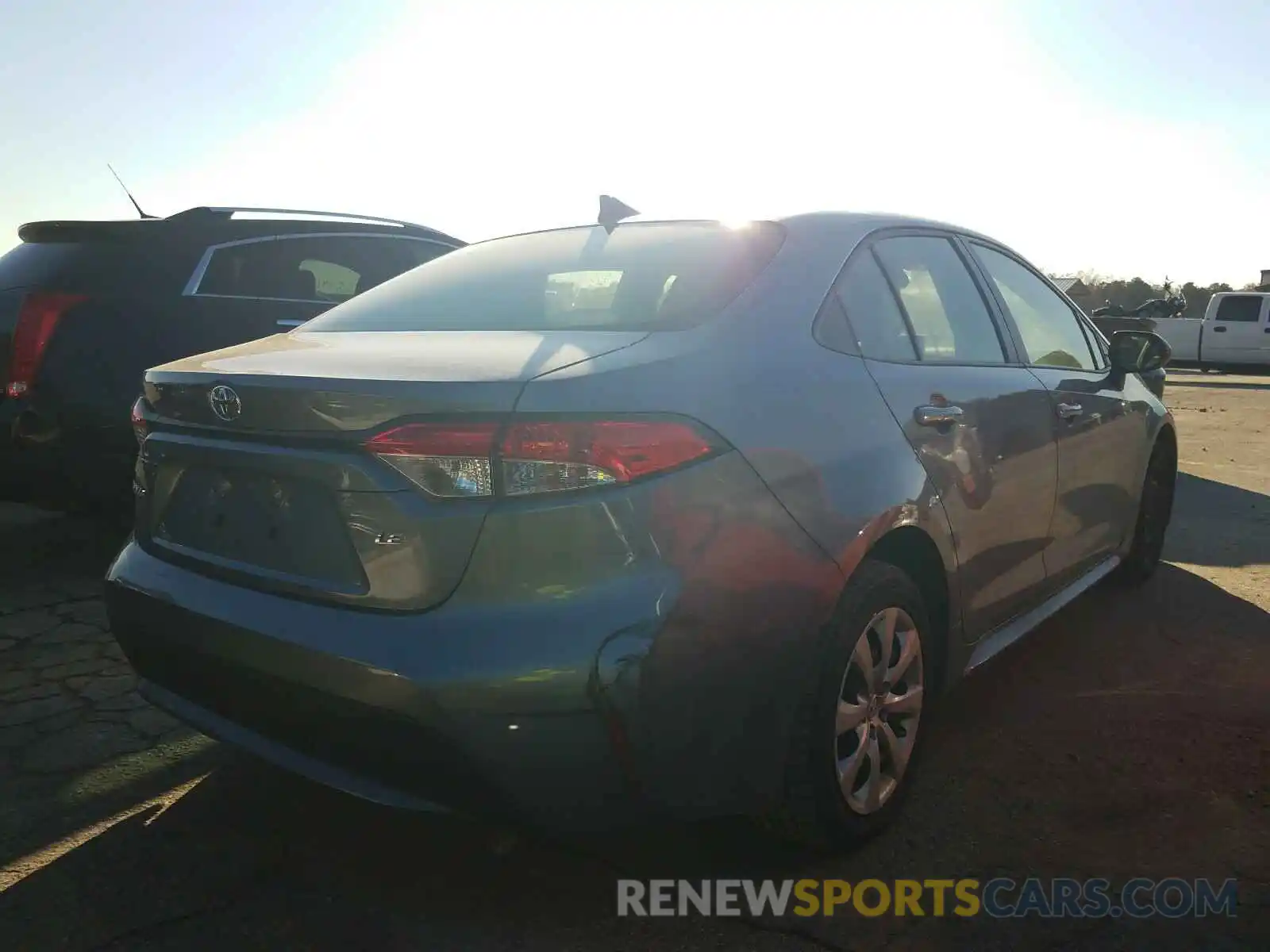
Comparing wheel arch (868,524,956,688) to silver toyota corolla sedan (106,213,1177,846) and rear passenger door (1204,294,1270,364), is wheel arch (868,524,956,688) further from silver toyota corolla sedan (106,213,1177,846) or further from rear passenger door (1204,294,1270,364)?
rear passenger door (1204,294,1270,364)

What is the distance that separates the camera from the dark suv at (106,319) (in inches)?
168

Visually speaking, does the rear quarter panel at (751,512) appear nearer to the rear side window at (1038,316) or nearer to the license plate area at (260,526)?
the license plate area at (260,526)

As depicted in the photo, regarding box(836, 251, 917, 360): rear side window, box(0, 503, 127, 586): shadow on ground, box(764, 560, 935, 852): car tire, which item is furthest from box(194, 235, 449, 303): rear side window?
box(764, 560, 935, 852): car tire

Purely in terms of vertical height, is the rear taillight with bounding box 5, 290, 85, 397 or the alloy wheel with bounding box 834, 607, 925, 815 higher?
the rear taillight with bounding box 5, 290, 85, 397

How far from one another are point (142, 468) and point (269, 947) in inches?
43.5

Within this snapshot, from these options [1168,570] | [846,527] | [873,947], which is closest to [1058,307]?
[1168,570]

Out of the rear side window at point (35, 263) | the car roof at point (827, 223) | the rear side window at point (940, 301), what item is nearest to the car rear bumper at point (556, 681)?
the car roof at point (827, 223)

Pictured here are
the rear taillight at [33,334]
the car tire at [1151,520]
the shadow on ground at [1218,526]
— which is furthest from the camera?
the shadow on ground at [1218,526]

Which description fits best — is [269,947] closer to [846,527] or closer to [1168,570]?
[846,527]

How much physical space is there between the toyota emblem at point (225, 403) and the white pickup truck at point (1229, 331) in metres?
24.7

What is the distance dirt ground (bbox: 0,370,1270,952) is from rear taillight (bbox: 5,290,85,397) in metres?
1.11

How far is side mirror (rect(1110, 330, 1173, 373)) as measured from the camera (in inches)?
160

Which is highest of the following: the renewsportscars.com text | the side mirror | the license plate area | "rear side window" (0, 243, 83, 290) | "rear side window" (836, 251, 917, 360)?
"rear side window" (0, 243, 83, 290)

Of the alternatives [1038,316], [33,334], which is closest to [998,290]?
[1038,316]
